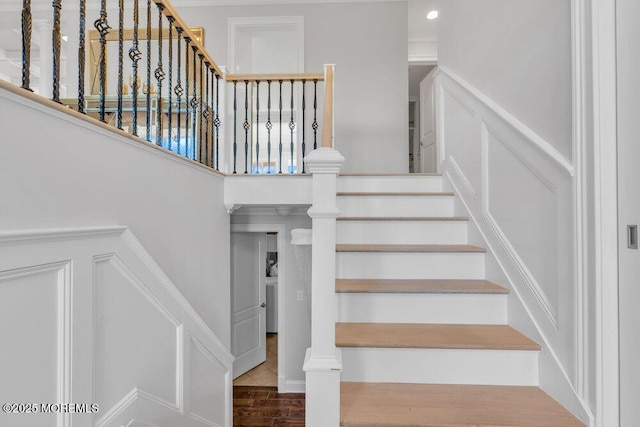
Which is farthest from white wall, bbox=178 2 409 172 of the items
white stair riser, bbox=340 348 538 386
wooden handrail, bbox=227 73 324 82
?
white stair riser, bbox=340 348 538 386

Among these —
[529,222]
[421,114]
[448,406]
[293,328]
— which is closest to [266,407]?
[293,328]

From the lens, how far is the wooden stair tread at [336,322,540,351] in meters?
1.36

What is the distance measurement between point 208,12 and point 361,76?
215 cm

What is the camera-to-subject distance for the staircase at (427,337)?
1.20 metres

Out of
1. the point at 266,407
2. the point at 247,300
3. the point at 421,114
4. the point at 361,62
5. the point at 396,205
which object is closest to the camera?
the point at 396,205

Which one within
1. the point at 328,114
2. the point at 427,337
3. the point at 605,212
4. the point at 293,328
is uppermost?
the point at 328,114

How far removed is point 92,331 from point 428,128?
4542 millimetres

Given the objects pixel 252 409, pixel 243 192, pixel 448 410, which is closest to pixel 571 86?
pixel 448 410

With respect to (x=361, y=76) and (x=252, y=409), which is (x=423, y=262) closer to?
(x=252, y=409)

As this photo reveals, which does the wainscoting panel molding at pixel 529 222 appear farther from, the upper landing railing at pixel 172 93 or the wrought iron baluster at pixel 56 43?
the wrought iron baluster at pixel 56 43

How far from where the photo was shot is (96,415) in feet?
3.76

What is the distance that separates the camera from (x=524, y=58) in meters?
1.51

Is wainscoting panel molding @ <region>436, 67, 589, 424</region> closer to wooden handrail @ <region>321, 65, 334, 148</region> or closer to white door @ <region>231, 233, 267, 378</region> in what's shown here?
wooden handrail @ <region>321, 65, 334, 148</region>

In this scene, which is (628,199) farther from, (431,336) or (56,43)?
(56,43)
